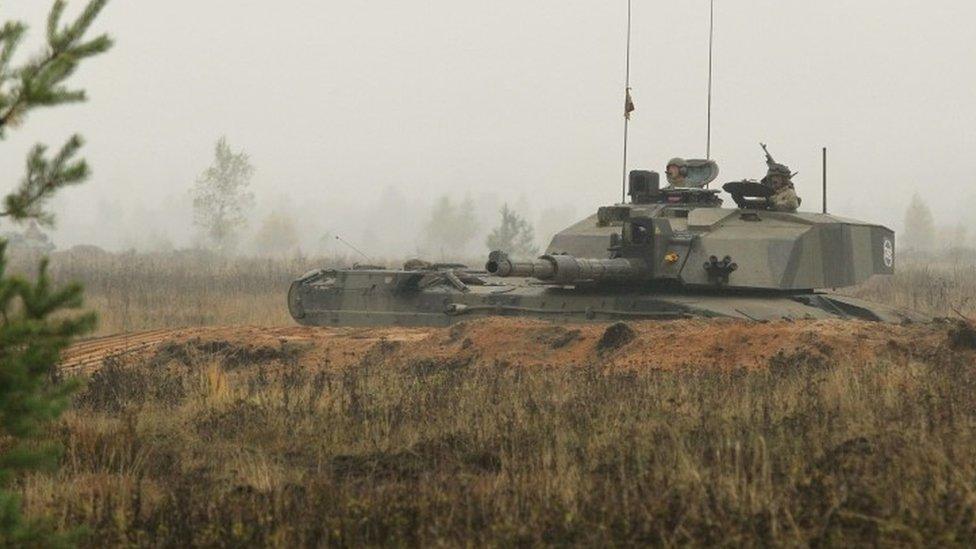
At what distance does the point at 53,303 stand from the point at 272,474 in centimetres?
285

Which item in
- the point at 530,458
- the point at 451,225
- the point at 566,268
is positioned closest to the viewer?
the point at 530,458

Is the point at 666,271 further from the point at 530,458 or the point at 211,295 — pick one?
the point at 211,295

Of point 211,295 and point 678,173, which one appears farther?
point 211,295

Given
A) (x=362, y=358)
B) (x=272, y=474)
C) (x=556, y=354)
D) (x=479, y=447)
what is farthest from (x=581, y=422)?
(x=362, y=358)

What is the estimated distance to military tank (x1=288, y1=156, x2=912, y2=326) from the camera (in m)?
14.4

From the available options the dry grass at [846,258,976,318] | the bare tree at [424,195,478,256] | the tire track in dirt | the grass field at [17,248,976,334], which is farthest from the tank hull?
the bare tree at [424,195,478,256]

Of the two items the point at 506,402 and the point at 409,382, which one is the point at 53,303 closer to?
the point at 506,402

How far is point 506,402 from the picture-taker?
33.1 feet

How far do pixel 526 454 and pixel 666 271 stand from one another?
6609 mm

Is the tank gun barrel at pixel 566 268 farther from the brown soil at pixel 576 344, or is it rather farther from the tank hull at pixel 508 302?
the brown soil at pixel 576 344

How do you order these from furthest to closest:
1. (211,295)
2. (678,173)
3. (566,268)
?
(211,295), (678,173), (566,268)

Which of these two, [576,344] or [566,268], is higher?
[566,268]

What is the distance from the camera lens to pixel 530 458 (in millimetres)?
7797

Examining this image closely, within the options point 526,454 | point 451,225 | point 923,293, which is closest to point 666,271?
point 526,454
